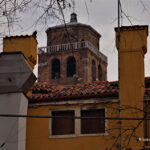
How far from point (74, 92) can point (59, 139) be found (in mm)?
1475

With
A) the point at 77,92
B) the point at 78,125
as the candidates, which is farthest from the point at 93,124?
the point at 77,92

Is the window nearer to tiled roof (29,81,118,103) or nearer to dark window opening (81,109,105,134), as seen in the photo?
dark window opening (81,109,105,134)

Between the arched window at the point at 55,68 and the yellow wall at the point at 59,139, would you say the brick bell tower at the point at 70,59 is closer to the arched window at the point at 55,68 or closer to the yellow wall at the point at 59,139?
the arched window at the point at 55,68

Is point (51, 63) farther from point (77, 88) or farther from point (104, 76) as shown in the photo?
point (77, 88)

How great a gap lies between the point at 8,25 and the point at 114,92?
28.8 feet

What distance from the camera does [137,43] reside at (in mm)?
14727

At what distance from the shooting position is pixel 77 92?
14.9 meters

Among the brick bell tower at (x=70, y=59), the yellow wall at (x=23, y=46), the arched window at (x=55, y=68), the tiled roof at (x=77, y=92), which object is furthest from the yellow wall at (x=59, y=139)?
the arched window at (x=55, y=68)

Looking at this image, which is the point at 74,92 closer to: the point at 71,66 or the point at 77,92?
the point at 77,92

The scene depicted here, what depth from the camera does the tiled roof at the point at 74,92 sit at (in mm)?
14435

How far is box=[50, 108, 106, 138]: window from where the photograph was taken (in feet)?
47.5


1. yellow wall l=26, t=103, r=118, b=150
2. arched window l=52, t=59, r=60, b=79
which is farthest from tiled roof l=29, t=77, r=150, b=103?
arched window l=52, t=59, r=60, b=79

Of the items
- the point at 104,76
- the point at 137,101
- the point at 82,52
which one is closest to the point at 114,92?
the point at 137,101

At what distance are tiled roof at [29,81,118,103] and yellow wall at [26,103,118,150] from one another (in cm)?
27
